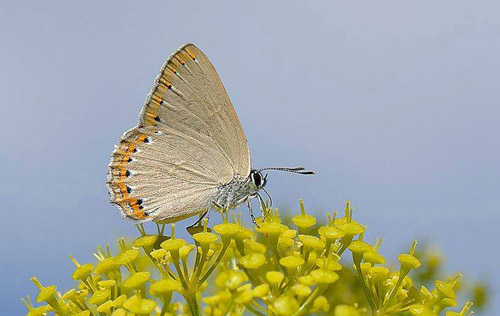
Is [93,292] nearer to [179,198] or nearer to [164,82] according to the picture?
[179,198]

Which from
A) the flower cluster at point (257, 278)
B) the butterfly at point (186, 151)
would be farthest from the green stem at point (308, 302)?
the butterfly at point (186, 151)

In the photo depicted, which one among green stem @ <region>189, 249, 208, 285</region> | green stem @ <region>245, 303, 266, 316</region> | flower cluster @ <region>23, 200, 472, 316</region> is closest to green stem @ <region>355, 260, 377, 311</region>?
flower cluster @ <region>23, 200, 472, 316</region>

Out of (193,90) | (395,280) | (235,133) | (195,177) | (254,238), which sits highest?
(193,90)

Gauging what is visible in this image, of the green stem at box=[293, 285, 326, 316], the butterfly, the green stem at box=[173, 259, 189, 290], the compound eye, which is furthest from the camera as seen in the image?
the compound eye

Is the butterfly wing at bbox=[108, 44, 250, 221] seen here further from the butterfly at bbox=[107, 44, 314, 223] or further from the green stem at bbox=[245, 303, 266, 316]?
the green stem at bbox=[245, 303, 266, 316]

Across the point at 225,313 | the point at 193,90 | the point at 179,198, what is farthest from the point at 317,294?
the point at 193,90

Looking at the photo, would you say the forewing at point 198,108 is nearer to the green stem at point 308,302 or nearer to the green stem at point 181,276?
the green stem at point 181,276

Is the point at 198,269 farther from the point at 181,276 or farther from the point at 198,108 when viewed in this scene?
the point at 198,108

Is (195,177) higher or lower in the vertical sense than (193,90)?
lower
